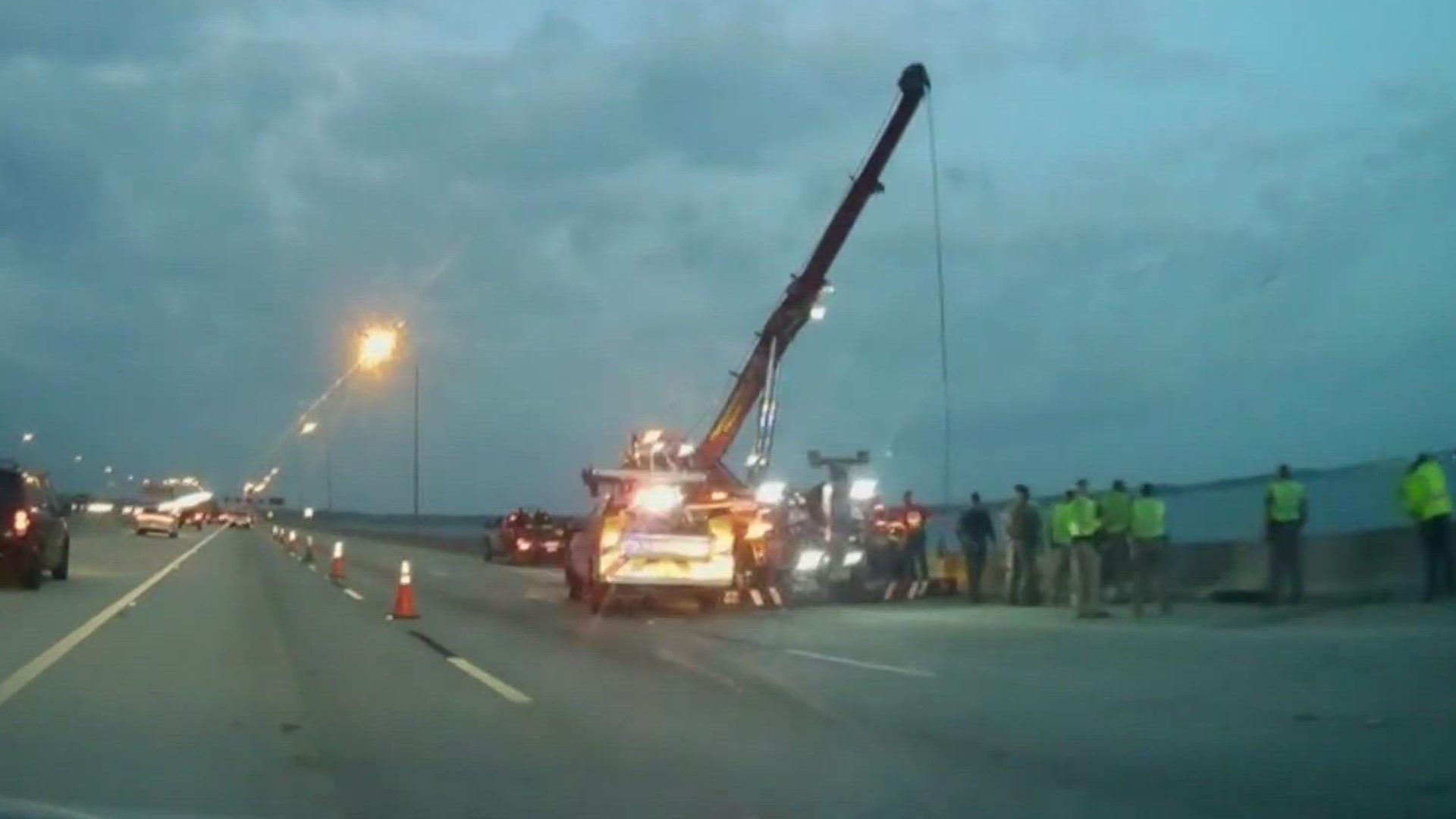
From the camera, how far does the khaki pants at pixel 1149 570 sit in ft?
93.0

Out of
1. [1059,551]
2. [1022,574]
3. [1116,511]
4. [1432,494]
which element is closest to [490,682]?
[1432,494]

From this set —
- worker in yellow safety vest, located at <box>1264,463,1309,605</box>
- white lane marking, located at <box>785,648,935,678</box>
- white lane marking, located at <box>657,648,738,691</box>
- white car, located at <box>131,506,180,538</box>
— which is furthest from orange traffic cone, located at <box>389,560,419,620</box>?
white car, located at <box>131,506,180,538</box>

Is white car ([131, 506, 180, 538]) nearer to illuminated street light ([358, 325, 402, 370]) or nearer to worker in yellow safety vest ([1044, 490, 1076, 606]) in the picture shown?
illuminated street light ([358, 325, 402, 370])

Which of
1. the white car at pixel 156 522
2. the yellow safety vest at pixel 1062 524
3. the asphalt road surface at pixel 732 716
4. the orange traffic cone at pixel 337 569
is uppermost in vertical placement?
the white car at pixel 156 522

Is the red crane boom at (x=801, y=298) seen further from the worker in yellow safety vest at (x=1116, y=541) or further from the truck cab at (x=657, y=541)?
the worker in yellow safety vest at (x=1116, y=541)

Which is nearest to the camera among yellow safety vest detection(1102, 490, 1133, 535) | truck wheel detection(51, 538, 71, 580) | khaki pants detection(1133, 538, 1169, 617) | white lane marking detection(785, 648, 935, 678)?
white lane marking detection(785, 648, 935, 678)

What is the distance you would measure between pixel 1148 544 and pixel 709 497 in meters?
9.70

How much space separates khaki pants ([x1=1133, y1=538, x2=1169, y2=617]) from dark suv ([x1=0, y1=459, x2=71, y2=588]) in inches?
698

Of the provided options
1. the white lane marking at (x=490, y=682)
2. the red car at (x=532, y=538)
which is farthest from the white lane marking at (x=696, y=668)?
the red car at (x=532, y=538)

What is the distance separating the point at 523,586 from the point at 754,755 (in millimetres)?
31239

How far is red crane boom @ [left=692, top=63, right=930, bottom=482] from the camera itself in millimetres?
38188

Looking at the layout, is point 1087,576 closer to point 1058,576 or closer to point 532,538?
point 1058,576

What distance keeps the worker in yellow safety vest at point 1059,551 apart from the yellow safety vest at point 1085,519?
346 millimetres

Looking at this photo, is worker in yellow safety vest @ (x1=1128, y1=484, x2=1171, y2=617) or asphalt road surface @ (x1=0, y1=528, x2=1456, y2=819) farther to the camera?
worker in yellow safety vest @ (x1=1128, y1=484, x2=1171, y2=617)
